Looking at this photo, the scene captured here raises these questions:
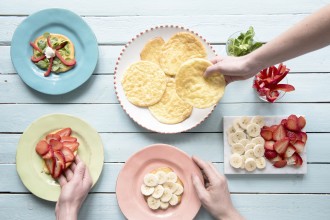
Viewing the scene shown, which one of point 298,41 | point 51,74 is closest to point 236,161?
point 298,41

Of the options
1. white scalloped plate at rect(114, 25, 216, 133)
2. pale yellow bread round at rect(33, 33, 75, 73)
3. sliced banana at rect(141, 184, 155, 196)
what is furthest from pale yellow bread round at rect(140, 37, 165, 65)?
sliced banana at rect(141, 184, 155, 196)

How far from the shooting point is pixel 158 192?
1.76 meters

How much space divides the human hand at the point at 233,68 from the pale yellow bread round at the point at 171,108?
208mm

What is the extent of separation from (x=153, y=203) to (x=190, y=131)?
37 cm

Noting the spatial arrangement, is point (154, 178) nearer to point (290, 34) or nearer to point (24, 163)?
point (24, 163)

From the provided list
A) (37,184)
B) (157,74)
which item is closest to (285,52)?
(157,74)

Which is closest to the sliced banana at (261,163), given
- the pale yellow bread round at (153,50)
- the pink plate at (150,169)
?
the pink plate at (150,169)

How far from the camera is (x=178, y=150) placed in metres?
1.74

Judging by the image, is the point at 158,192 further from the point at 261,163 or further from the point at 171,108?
the point at 261,163

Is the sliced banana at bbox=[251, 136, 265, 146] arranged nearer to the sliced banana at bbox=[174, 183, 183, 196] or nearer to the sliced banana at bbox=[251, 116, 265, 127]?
the sliced banana at bbox=[251, 116, 265, 127]

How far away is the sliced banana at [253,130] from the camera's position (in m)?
1.78

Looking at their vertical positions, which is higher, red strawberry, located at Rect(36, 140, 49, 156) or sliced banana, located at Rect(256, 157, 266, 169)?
red strawberry, located at Rect(36, 140, 49, 156)

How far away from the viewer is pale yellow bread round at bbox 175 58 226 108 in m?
1.62

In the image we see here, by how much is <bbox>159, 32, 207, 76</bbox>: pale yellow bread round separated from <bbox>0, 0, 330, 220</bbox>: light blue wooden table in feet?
0.37
